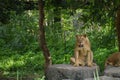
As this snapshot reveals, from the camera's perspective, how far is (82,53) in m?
7.66

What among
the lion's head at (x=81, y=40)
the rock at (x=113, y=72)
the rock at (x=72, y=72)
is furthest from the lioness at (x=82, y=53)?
the rock at (x=113, y=72)

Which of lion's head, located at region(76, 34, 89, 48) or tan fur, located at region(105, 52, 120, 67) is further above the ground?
lion's head, located at region(76, 34, 89, 48)

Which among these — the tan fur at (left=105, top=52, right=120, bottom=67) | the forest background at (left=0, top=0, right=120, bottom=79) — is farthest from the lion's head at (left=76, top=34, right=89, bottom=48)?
the forest background at (left=0, top=0, right=120, bottom=79)

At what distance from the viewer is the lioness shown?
7.52 metres

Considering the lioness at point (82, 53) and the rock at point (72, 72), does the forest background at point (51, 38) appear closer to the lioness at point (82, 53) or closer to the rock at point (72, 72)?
the lioness at point (82, 53)

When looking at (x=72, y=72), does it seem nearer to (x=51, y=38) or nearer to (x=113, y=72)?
(x=113, y=72)

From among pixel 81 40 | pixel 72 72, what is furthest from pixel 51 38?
pixel 72 72

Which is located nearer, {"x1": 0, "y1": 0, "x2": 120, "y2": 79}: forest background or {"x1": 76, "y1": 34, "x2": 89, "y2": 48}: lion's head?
{"x1": 76, "y1": 34, "x2": 89, "y2": 48}: lion's head

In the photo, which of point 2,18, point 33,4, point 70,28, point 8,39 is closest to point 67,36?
point 70,28

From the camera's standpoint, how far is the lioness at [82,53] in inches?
296

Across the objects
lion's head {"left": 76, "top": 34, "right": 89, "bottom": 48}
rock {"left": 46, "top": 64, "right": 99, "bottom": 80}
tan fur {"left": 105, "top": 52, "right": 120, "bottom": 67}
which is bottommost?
rock {"left": 46, "top": 64, "right": 99, "bottom": 80}

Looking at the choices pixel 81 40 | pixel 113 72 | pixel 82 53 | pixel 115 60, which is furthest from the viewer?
pixel 115 60

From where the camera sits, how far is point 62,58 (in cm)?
1205

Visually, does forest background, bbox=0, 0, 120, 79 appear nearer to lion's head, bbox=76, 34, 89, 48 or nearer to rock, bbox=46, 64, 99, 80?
lion's head, bbox=76, 34, 89, 48
